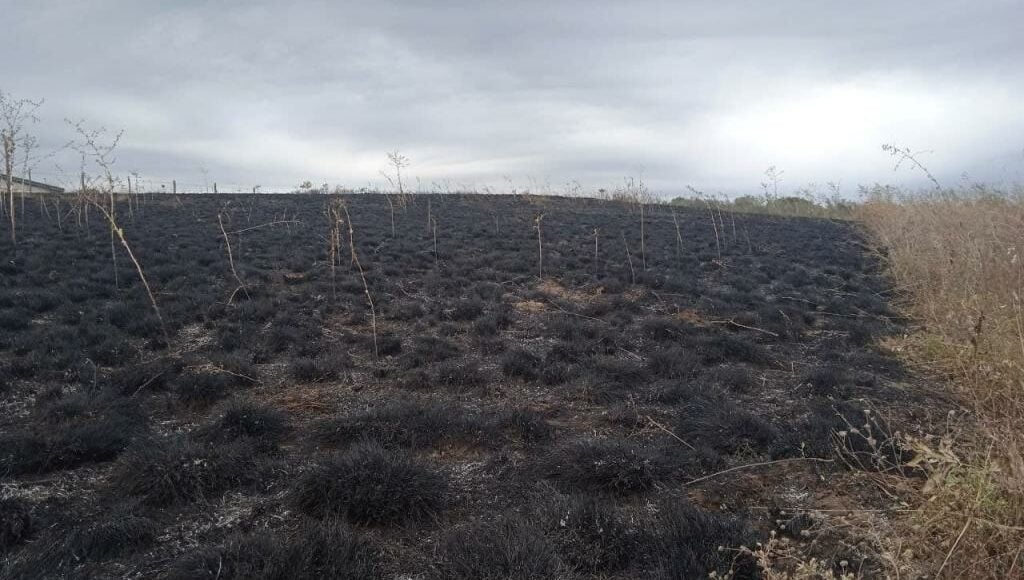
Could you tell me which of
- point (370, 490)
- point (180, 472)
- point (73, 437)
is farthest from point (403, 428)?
point (73, 437)

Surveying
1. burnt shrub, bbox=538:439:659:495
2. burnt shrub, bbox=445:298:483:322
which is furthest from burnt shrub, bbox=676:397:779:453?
burnt shrub, bbox=445:298:483:322

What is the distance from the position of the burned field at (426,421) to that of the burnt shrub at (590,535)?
0.6 inches

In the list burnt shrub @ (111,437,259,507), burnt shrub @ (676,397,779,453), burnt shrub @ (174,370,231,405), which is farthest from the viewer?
burnt shrub @ (174,370,231,405)

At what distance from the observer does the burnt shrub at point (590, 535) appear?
2628 millimetres

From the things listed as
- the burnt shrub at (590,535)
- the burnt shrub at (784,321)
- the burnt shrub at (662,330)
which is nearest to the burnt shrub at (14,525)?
the burnt shrub at (590,535)

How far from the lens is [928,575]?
218 cm

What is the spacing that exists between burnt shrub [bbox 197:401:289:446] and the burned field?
2cm

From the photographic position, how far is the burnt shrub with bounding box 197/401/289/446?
395 cm

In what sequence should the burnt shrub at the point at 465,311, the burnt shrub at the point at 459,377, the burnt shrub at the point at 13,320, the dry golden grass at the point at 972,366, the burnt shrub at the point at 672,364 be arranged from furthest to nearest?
the burnt shrub at the point at 465,311 < the burnt shrub at the point at 13,320 < the burnt shrub at the point at 672,364 < the burnt shrub at the point at 459,377 < the dry golden grass at the point at 972,366

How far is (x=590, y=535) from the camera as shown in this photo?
2.76 metres

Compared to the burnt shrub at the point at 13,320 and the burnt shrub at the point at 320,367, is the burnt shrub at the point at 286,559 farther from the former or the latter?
the burnt shrub at the point at 13,320

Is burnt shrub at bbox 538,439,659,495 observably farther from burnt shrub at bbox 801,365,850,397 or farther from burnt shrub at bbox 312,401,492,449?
burnt shrub at bbox 801,365,850,397

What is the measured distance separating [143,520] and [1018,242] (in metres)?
6.80

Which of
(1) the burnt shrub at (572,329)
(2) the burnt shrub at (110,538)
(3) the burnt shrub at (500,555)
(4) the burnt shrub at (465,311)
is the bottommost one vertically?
(2) the burnt shrub at (110,538)
